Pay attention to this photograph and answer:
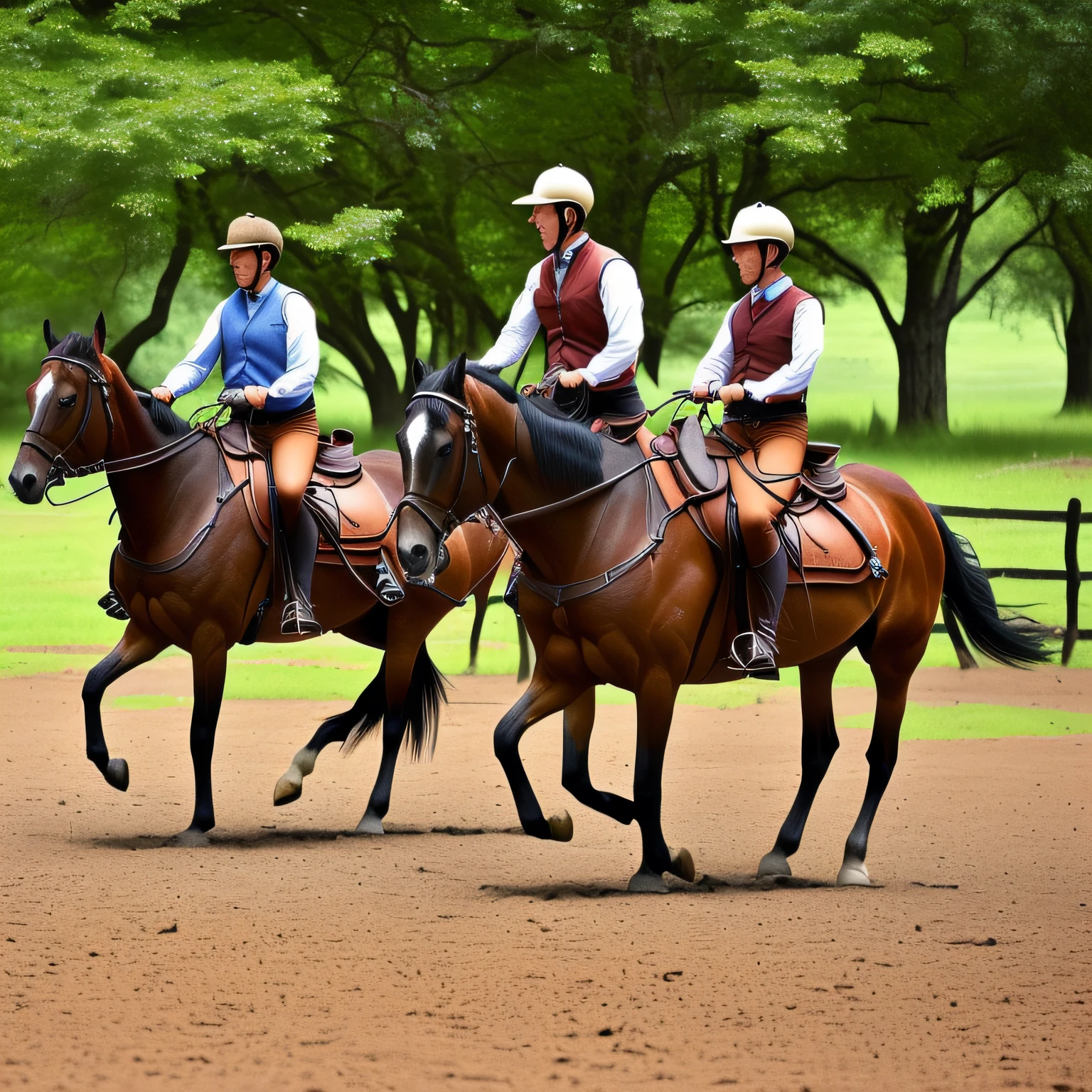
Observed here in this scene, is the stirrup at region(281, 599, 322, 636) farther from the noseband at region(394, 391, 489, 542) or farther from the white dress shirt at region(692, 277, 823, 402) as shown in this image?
the white dress shirt at region(692, 277, 823, 402)

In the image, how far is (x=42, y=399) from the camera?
6.59 m

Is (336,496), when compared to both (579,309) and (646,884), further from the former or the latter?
(646,884)

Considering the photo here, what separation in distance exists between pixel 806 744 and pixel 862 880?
2.27ft

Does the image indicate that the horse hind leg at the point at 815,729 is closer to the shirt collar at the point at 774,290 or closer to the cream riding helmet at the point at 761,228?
the shirt collar at the point at 774,290

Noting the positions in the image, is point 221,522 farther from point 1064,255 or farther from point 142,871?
point 1064,255

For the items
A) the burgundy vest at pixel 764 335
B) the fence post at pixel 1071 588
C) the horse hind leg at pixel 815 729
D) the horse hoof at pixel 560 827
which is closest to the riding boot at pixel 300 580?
the horse hoof at pixel 560 827

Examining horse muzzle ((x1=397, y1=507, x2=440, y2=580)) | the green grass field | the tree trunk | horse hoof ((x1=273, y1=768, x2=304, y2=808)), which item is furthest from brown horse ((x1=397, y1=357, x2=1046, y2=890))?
the tree trunk

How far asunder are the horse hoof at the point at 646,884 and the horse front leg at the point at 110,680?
2.54 meters

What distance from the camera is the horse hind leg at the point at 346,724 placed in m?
7.70

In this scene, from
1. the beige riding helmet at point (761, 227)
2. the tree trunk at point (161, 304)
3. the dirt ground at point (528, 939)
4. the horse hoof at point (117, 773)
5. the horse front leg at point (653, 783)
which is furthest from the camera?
the tree trunk at point (161, 304)

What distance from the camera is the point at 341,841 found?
7.31 meters

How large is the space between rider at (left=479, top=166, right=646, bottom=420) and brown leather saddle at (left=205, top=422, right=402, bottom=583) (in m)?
1.42

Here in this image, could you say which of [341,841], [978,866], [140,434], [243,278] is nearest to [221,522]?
[140,434]

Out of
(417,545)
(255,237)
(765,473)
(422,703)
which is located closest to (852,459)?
(422,703)
